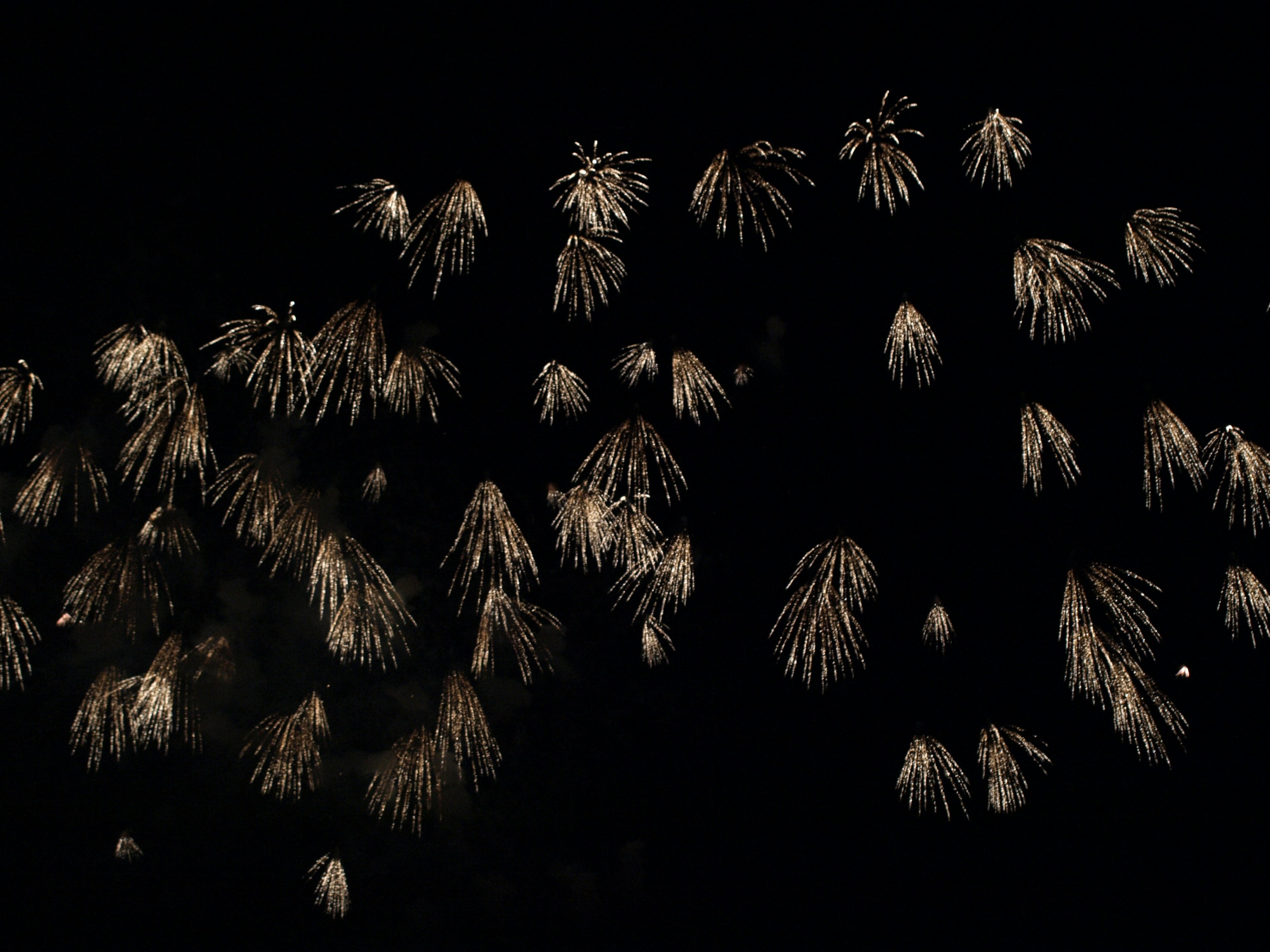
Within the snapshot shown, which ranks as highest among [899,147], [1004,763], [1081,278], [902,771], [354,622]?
[899,147]

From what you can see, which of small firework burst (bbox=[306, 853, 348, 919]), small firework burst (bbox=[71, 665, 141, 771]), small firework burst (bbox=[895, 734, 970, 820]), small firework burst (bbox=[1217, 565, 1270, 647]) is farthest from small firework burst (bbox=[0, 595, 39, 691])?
small firework burst (bbox=[1217, 565, 1270, 647])

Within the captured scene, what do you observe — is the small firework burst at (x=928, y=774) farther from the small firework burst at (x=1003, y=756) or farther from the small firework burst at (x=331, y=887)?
the small firework burst at (x=331, y=887)

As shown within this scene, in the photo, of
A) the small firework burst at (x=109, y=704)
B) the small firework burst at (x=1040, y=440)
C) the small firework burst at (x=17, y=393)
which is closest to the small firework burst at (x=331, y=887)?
the small firework burst at (x=109, y=704)

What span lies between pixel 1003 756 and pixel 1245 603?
2.18m

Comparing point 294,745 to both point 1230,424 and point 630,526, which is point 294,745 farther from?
point 1230,424

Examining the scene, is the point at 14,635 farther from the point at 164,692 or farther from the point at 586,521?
the point at 586,521

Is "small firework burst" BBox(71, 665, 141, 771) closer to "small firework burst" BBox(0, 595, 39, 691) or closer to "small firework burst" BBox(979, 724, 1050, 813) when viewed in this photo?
"small firework burst" BBox(0, 595, 39, 691)

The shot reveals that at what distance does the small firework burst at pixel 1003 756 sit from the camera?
18.7 ft

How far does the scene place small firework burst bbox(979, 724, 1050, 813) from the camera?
18.7ft

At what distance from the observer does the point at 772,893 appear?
7.34 m

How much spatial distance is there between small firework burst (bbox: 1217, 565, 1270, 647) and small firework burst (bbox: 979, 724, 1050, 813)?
1807 millimetres

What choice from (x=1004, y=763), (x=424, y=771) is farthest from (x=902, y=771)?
(x=424, y=771)

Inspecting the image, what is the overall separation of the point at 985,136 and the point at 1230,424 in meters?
2.80

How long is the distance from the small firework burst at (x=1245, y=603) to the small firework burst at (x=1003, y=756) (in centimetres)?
181
